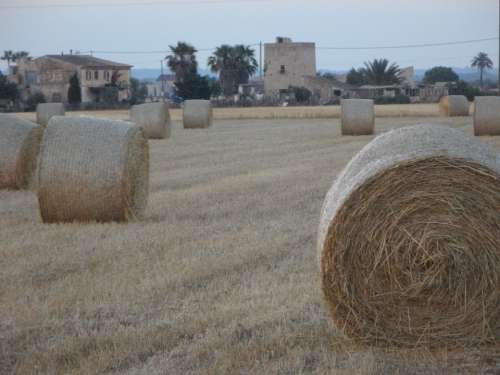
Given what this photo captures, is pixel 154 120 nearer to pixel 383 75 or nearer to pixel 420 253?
pixel 420 253

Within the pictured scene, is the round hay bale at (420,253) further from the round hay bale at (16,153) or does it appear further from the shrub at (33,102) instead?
the shrub at (33,102)

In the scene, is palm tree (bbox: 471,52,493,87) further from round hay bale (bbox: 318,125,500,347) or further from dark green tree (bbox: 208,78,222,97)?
round hay bale (bbox: 318,125,500,347)

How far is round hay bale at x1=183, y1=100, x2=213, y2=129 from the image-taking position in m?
33.4

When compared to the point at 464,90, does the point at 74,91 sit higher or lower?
higher

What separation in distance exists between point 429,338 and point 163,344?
1.75m

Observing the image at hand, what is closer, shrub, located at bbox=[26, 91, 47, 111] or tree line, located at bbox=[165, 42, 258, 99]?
shrub, located at bbox=[26, 91, 47, 111]

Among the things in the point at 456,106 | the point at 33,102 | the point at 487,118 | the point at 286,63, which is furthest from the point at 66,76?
the point at 487,118

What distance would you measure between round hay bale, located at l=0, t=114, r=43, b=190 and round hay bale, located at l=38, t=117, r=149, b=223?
10.4 feet

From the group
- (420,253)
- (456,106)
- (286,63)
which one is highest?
(286,63)

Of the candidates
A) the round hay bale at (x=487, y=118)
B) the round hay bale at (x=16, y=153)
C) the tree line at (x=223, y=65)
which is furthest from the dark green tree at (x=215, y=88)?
the round hay bale at (x=16, y=153)

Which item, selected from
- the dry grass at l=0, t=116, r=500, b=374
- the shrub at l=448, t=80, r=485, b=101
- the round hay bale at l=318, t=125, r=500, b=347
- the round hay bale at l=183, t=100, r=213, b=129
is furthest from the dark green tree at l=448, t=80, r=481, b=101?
the round hay bale at l=318, t=125, r=500, b=347

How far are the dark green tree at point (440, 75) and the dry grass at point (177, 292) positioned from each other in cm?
10062

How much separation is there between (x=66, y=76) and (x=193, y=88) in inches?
765

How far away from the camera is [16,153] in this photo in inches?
546
